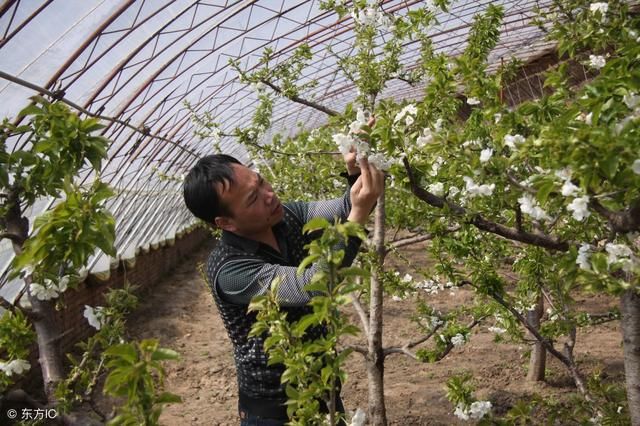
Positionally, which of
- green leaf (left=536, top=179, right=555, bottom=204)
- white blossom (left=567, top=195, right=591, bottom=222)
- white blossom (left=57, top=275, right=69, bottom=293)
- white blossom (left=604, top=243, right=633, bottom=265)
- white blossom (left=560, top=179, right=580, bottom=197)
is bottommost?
white blossom (left=604, top=243, right=633, bottom=265)

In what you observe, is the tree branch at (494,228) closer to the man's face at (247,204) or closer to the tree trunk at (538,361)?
the man's face at (247,204)

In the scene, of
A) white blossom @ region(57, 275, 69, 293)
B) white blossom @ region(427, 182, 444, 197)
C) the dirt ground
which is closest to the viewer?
white blossom @ region(57, 275, 69, 293)

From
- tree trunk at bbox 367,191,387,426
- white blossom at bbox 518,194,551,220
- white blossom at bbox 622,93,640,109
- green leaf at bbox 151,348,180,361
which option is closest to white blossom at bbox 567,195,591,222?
white blossom at bbox 518,194,551,220

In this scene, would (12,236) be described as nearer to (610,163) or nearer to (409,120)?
(409,120)

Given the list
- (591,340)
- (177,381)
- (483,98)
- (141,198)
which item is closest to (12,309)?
(483,98)

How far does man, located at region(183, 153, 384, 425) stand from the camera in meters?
1.96

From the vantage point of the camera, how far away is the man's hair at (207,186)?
212 cm

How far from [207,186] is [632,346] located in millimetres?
1864

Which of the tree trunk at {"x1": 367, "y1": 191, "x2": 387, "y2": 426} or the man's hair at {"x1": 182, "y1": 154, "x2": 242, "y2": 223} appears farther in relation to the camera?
the tree trunk at {"x1": 367, "y1": 191, "x2": 387, "y2": 426}

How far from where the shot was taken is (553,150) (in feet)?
4.24

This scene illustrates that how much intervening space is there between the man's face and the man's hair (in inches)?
0.8

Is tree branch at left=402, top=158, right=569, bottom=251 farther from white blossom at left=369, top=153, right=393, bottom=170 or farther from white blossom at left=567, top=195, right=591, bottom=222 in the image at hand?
white blossom at left=567, top=195, right=591, bottom=222

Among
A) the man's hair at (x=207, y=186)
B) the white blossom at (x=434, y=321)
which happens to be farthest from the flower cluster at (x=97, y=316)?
the white blossom at (x=434, y=321)

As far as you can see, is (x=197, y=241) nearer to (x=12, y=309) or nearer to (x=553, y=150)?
(x=12, y=309)
